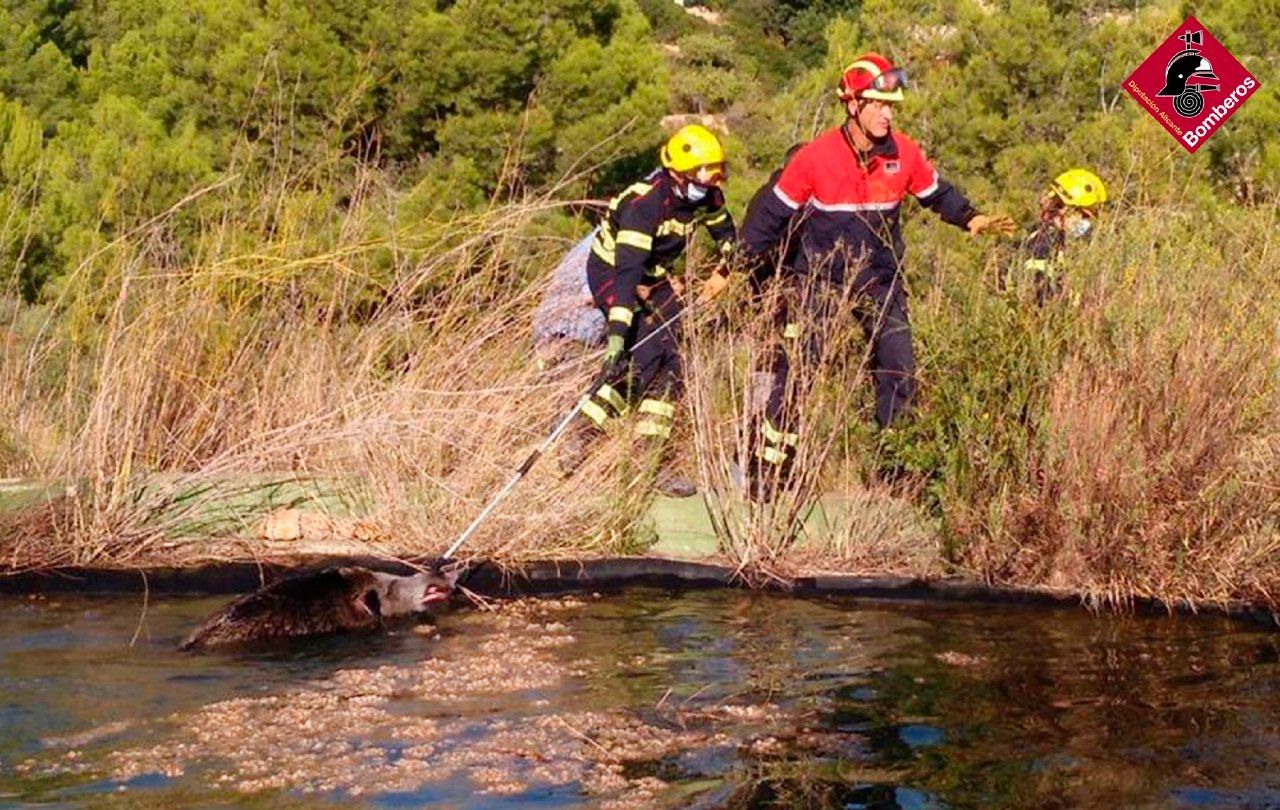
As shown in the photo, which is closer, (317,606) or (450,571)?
(317,606)

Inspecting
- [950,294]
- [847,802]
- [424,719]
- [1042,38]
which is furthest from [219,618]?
[1042,38]

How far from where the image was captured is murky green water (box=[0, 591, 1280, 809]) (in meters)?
6.27

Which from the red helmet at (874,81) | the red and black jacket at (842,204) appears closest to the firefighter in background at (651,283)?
the red and black jacket at (842,204)

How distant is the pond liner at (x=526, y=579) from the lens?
9.01 m

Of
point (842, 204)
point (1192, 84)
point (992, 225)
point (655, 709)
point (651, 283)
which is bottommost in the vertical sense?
point (655, 709)

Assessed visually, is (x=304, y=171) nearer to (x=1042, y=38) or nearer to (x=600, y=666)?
(x=600, y=666)

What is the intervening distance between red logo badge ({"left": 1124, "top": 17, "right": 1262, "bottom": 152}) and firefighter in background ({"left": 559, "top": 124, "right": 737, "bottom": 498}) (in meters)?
9.15

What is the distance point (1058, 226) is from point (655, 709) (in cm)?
438

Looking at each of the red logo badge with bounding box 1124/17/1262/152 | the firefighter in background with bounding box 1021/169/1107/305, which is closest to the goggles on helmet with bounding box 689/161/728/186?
the firefighter in background with bounding box 1021/169/1107/305

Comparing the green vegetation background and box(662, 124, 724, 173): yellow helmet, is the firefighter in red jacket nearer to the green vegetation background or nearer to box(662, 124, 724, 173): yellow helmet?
the green vegetation background

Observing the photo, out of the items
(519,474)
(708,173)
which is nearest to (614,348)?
(519,474)

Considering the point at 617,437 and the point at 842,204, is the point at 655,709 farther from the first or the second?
the point at 842,204

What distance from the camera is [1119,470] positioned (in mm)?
8422

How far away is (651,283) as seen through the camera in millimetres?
10156
